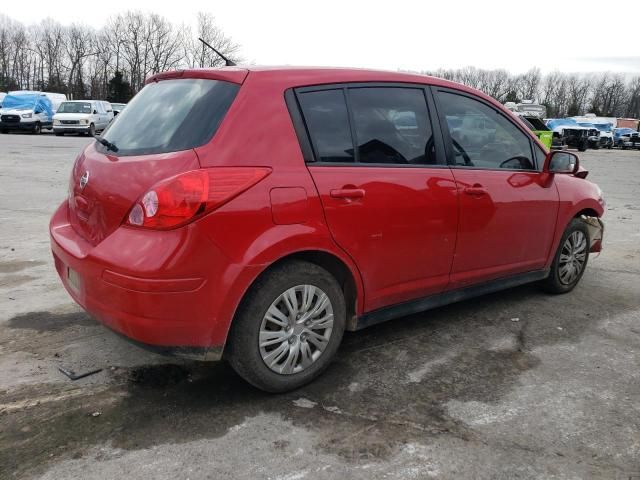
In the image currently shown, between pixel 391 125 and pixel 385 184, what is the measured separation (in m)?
0.41

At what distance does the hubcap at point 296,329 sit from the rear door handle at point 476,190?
127 cm

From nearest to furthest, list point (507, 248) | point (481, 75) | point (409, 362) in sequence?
1. point (409, 362)
2. point (507, 248)
3. point (481, 75)

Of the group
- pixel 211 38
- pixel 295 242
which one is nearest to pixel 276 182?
pixel 295 242

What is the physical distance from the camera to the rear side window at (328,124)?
120 inches

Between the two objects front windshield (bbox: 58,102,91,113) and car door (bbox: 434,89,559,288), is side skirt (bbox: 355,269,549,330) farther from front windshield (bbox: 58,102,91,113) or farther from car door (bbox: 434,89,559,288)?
front windshield (bbox: 58,102,91,113)

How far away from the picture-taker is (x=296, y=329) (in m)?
3.02

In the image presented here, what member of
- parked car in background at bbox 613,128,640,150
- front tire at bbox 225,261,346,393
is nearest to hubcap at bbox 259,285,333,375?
front tire at bbox 225,261,346,393

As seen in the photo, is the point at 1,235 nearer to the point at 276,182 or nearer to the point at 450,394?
the point at 276,182

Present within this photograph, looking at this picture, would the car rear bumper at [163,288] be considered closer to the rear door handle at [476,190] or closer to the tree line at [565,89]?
the rear door handle at [476,190]

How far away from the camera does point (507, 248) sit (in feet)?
13.5

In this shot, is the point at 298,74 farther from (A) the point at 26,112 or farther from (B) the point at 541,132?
(A) the point at 26,112

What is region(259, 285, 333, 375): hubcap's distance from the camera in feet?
9.59

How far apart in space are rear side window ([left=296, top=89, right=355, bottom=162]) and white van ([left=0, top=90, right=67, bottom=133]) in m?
31.1

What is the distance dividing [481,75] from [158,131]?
382ft
